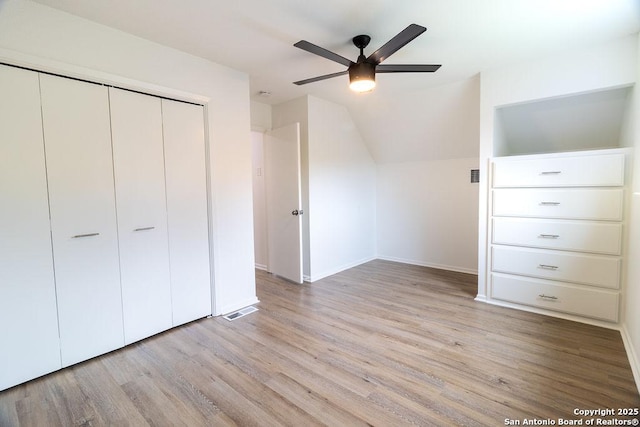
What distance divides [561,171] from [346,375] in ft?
8.32

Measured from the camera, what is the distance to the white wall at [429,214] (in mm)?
4312

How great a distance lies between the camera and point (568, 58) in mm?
2658

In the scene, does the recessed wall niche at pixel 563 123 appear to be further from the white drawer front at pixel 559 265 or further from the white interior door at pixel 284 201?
the white interior door at pixel 284 201

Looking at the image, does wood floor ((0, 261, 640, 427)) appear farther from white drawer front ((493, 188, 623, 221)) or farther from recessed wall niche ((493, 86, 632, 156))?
recessed wall niche ((493, 86, 632, 156))

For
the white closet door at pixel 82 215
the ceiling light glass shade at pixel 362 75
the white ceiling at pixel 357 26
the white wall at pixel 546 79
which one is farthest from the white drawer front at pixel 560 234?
the white closet door at pixel 82 215

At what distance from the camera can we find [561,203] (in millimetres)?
2721

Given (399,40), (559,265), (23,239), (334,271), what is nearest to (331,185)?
(334,271)

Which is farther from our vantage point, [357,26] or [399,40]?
[357,26]

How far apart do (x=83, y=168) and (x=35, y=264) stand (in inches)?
27.4

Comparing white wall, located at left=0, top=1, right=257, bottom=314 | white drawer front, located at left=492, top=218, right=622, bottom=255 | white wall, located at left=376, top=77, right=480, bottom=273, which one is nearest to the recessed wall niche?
white wall, located at left=376, top=77, right=480, bottom=273

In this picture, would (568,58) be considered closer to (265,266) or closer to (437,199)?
(437,199)

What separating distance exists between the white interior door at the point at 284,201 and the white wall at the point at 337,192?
9.5 inches

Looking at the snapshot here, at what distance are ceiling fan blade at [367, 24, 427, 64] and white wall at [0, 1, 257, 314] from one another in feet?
4.86

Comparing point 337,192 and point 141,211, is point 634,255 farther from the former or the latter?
point 141,211
